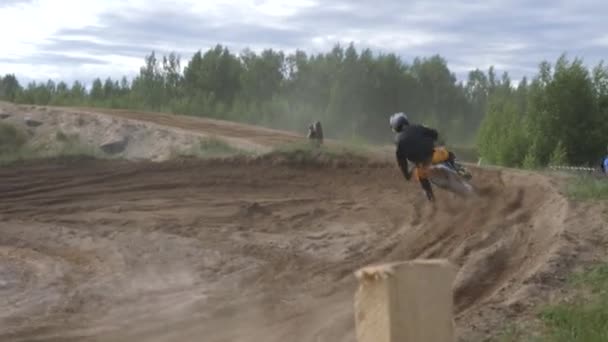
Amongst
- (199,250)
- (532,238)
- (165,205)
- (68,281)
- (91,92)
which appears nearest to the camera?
(532,238)

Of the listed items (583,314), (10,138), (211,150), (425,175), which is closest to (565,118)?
(211,150)

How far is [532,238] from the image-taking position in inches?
463

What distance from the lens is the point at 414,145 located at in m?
15.0

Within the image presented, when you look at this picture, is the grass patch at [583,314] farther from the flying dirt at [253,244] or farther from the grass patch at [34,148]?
the grass patch at [34,148]

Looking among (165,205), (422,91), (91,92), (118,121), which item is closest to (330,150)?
(165,205)

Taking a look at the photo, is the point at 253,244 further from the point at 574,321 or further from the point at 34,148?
the point at 34,148

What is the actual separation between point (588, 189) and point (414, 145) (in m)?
2.89

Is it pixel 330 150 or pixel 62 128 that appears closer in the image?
pixel 330 150

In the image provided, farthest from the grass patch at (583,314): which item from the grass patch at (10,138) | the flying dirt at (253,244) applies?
the grass patch at (10,138)

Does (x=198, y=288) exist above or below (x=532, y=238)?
below

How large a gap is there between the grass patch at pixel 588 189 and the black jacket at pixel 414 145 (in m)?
2.22

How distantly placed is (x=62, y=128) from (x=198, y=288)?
53.1 ft

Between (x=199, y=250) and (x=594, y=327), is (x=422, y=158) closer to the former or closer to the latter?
(x=199, y=250)

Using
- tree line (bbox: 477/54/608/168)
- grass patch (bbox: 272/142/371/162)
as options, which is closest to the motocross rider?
grass patch (bbox: 272/142/371/162)
